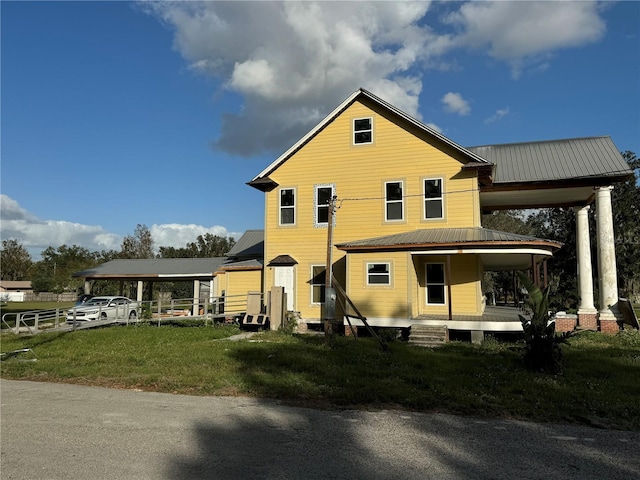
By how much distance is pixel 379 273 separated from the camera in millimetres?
16609

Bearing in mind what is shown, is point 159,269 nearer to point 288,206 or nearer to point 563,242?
point 288,206

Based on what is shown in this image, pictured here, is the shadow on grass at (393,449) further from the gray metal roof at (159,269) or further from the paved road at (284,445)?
the gray metal roof at (159,269)

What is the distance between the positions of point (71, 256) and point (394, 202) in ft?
273

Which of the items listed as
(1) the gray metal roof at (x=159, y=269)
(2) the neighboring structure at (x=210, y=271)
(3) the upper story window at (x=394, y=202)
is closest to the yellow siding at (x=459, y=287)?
(3) the upper story window at (x=394, y=202)

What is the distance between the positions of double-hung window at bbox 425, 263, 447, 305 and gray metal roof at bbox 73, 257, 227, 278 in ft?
44.1

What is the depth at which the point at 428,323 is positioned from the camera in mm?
15438

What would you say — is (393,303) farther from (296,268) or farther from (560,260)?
(560,260)

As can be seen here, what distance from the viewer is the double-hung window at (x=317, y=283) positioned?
19250 mm

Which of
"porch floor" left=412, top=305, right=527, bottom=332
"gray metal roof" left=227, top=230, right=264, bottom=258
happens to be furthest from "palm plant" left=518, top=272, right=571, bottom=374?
"gray metal roof" left=227, top=230, right=264, bottom=258

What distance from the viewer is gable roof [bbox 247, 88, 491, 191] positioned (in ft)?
57.5

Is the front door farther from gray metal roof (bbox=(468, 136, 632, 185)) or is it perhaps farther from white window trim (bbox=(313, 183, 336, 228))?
gray metal roof (bbox=(468, 136, 632, 185))

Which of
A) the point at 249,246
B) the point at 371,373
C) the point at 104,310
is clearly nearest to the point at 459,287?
the point at 371,373

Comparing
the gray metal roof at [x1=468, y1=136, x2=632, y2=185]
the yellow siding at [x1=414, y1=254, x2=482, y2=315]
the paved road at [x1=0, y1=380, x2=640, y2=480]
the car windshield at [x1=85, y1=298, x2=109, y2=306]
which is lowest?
the paved road at [x1=0, y1=380, x2=640, y2=480]

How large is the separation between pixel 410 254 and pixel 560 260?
1046 inches
